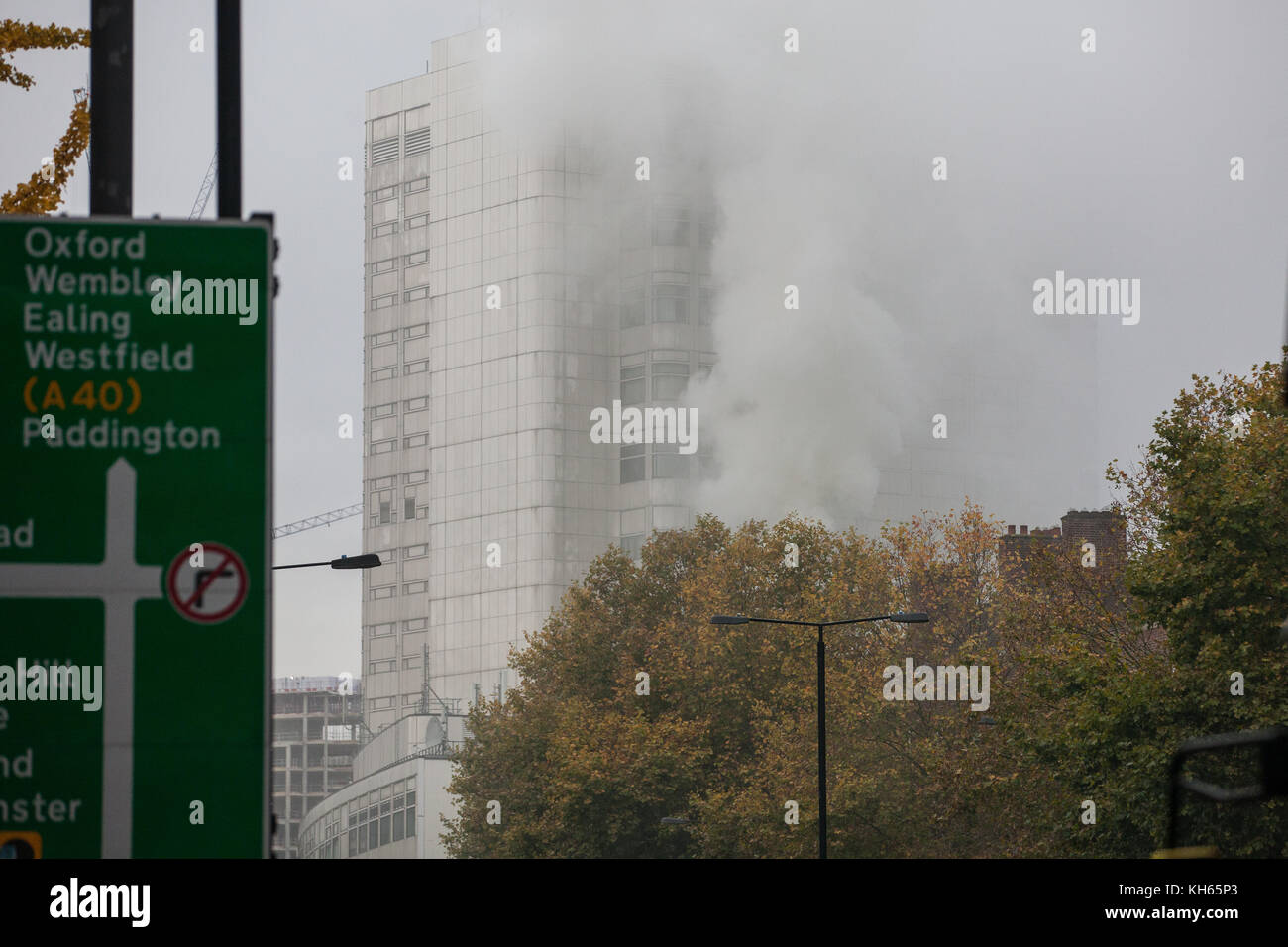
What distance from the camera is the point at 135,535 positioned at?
474cm

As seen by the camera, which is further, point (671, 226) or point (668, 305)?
point (671, 226)

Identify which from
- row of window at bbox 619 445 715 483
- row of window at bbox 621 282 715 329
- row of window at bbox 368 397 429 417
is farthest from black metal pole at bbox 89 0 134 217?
row of window at bbox 368 397 429 417

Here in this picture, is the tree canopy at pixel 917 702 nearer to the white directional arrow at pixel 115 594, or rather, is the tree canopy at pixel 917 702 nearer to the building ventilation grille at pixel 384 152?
the white directional arrow at pixel 115 594

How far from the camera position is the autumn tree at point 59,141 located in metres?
14.0

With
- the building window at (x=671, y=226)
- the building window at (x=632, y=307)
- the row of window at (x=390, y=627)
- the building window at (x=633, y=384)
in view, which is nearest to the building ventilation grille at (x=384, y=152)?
the building window at (x=671, y=226)

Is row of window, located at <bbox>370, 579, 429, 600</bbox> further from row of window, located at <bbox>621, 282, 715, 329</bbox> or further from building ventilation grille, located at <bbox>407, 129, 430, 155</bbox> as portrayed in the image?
building ventilation grille, located at <bbox>407, 129, 430, 155</bbox>

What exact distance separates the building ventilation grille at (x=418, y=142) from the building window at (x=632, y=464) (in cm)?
3482

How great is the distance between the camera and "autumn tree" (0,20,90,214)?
14039mm

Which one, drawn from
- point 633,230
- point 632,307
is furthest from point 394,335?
point 633,230

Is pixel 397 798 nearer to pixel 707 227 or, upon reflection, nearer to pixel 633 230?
pixel 633 230

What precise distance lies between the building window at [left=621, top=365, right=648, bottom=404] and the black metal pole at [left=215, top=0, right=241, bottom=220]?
119911 millimetres

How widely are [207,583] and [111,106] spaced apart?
2.16 metres

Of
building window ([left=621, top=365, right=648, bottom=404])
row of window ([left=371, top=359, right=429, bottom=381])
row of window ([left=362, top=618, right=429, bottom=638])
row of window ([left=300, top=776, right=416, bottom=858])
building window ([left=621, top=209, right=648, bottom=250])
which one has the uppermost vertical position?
building window ([left=621, top=209, right=648, bottom=250])
